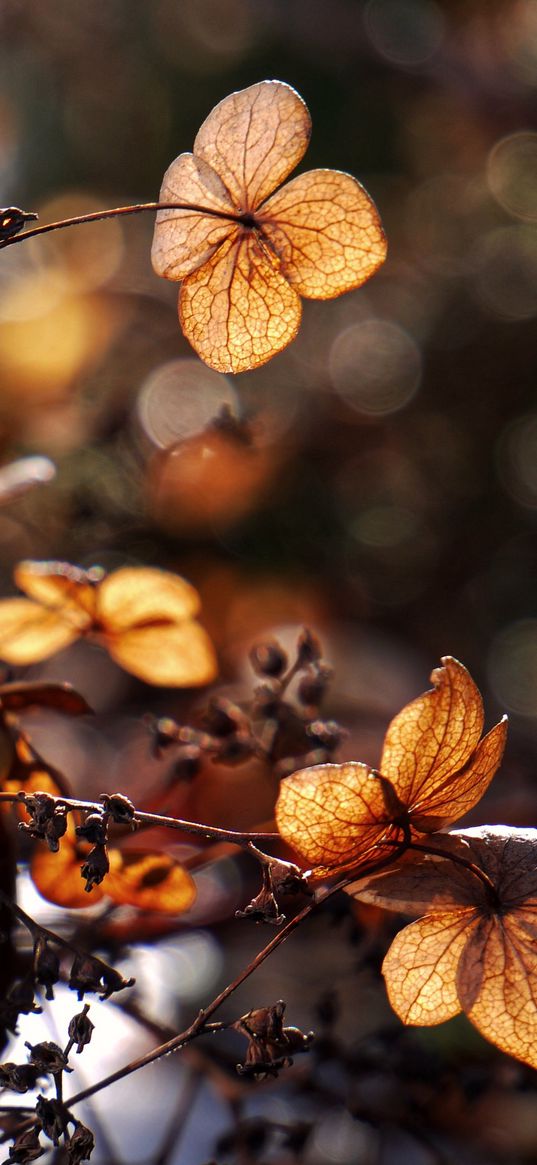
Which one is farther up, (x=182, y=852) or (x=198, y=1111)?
(x=182, y=852)

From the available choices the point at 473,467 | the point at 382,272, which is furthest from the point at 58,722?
the point at 382,272

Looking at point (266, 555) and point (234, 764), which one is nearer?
point (234, 764)

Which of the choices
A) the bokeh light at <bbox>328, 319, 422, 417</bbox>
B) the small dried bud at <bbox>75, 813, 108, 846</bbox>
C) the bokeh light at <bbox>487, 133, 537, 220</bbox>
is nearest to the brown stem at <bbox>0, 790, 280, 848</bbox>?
the small dried bud at <bbox>75, 813, 108, 846</bbox>

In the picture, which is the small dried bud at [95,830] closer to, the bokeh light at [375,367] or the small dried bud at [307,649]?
the small dried bud at [307,649]

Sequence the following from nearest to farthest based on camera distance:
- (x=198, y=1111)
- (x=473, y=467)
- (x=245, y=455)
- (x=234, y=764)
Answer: (x=234, y=764) < (x=198, y=1111) < (x=245, y=455) < (x=473, y=467)

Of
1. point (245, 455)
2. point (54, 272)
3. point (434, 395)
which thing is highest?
point (54, 272)

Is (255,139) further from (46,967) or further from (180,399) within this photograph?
(180,399)

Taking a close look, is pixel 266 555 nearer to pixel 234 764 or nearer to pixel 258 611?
pixel 258 611
